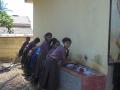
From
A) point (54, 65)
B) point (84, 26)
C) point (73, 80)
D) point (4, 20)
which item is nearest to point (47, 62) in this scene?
point (54, 65)

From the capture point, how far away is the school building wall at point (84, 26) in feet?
22.1

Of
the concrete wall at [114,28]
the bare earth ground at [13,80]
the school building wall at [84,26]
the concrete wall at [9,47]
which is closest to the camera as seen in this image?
the concrete wall at [114,28]

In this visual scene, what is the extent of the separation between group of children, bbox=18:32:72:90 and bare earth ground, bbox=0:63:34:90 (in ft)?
0.88

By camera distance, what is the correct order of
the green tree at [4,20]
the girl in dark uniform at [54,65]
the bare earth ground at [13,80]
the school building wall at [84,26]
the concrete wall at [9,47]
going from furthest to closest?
the concrete wall at [9,47], the green tree at [4,20], the bare earth ground at [13,80], the girl in dark uniform at [54,65], the school building wall at [84,26]

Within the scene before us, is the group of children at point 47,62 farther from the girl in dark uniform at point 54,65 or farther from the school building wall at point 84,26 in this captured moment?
the school building wall at point 84,26

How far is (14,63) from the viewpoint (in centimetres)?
1287

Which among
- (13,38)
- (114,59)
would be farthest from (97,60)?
(13,38)

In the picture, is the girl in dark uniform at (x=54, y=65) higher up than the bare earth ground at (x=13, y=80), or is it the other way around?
the girl in dark uniform at (x=54, y=65)

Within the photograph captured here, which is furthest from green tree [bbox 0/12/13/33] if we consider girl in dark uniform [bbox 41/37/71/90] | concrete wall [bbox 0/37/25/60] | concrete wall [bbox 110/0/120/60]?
concrete wall [bbox 110/0/120/60]

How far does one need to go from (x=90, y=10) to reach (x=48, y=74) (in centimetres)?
171

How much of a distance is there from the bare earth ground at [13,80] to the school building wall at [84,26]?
5.10 feet

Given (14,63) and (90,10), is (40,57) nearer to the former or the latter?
(90,10)

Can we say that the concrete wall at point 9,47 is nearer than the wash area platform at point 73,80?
No

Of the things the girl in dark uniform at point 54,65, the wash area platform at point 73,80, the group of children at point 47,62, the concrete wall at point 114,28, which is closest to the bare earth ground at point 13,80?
the wash area platform at point 73,80
